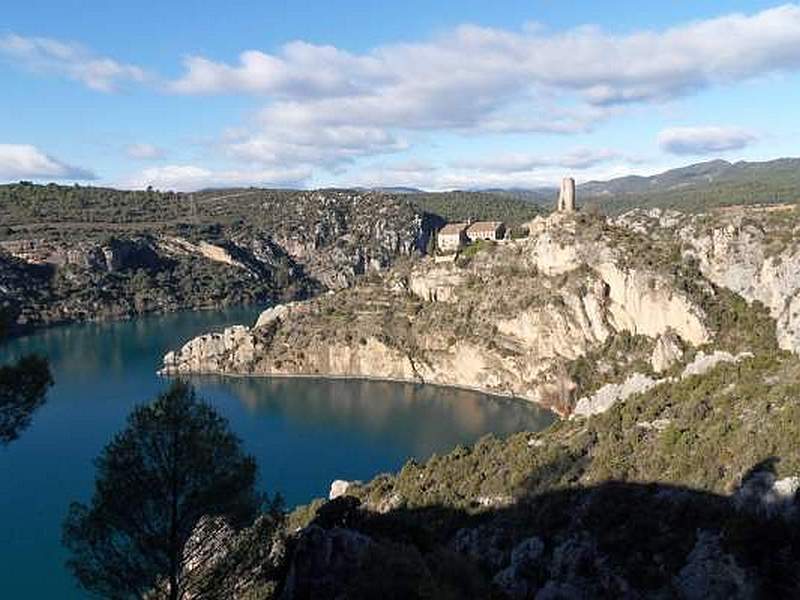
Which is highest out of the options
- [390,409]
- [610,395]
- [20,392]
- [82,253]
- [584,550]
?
[20,392]

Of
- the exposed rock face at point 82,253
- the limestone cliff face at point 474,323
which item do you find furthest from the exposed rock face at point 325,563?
the exposed rock face at point 82,253

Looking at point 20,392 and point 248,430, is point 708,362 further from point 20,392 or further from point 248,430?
point 20,392

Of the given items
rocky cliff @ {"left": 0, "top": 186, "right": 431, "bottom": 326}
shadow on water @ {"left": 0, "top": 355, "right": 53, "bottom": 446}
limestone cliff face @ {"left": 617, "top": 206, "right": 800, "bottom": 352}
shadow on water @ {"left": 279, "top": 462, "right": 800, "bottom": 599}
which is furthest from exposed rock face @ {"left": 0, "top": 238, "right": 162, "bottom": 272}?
shadow on water @ {"left": 0, "top": 355, "right": 53, "bottom": 446}

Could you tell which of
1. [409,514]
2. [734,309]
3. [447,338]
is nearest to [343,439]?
[447,338]

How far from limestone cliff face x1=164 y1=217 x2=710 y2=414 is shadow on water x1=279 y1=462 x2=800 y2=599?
4004 cm

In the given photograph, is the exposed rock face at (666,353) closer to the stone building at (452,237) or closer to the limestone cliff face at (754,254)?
the limestone cliff face at (754,254)

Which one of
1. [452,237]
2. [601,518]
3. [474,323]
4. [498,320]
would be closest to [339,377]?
[474,323]

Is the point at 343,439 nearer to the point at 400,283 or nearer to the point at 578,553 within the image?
the point at 400,283

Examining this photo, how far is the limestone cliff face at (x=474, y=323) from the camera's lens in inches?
2832

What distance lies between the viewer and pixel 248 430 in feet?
212

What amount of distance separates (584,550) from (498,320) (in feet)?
186

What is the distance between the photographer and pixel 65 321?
12138 centimetres

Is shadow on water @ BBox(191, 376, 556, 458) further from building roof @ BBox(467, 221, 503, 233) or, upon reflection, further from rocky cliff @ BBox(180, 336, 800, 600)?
building roof @ BBox(467, 221, 503, 233)

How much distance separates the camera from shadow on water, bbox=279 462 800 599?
49.8 feet
